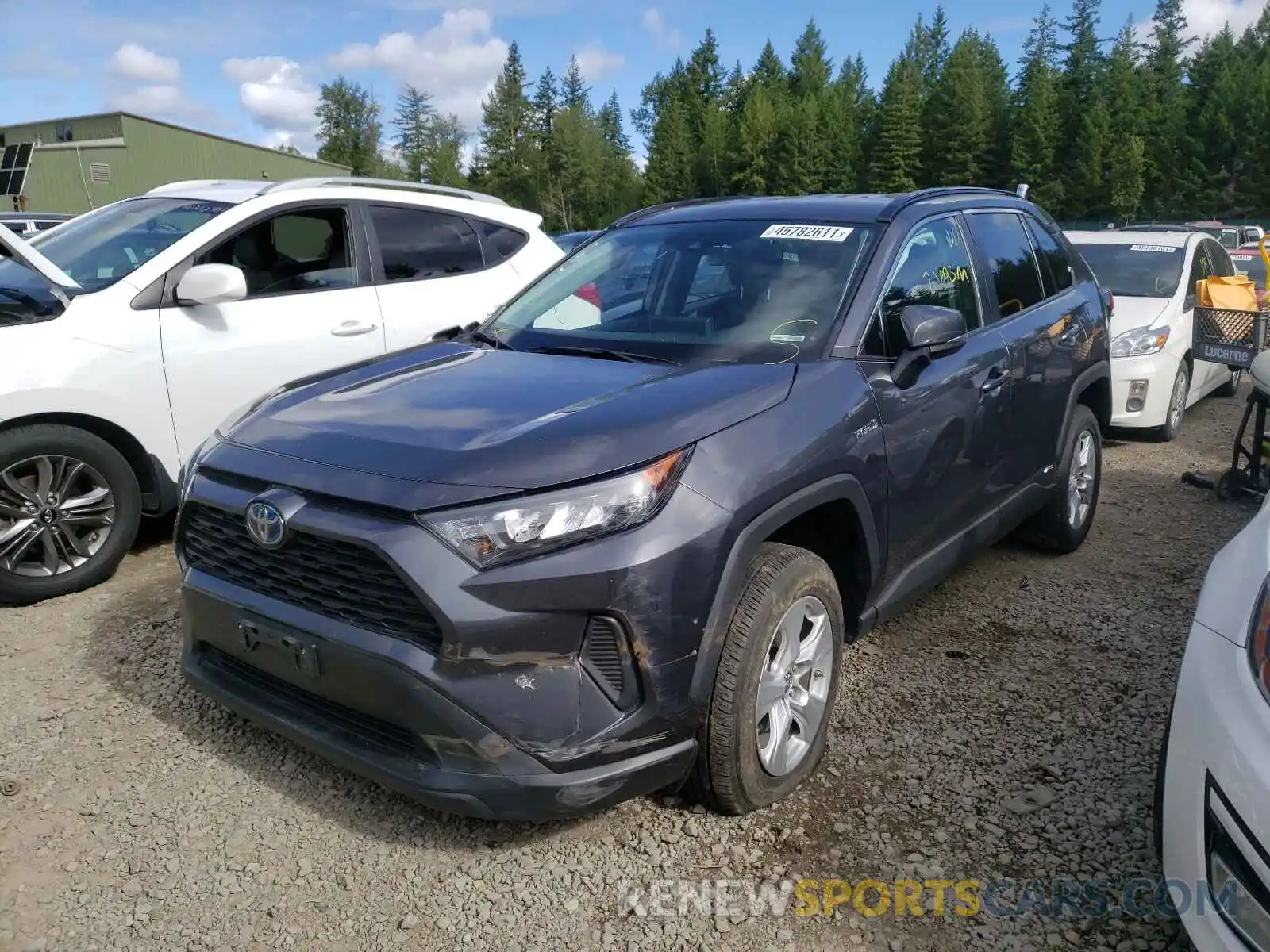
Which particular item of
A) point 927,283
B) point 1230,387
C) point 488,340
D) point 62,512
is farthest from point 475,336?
point 1230,387

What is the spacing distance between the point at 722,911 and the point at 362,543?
1301 mm

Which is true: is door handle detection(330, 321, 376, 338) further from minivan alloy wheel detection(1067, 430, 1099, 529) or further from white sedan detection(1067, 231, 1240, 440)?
white sedan detection(1067, 231, 1240, 440)

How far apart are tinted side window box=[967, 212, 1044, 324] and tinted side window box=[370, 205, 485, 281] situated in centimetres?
300

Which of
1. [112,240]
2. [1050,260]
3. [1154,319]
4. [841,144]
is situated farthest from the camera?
[841,144]

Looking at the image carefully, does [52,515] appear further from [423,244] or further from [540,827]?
[540,827]

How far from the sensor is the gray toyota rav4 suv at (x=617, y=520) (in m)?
2.25

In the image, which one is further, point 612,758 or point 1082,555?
point 1082,555

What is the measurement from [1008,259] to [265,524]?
3384mm

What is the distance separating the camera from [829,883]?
253cm

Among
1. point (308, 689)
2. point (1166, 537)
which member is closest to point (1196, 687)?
point (308, 689)

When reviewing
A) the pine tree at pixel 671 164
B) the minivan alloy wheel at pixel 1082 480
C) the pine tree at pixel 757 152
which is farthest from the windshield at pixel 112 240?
the pine tree at pixel 671 164

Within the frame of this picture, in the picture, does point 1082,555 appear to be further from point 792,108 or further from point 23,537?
point 792,108

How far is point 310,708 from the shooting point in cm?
257

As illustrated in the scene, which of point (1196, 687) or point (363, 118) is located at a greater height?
point (363, 118)
